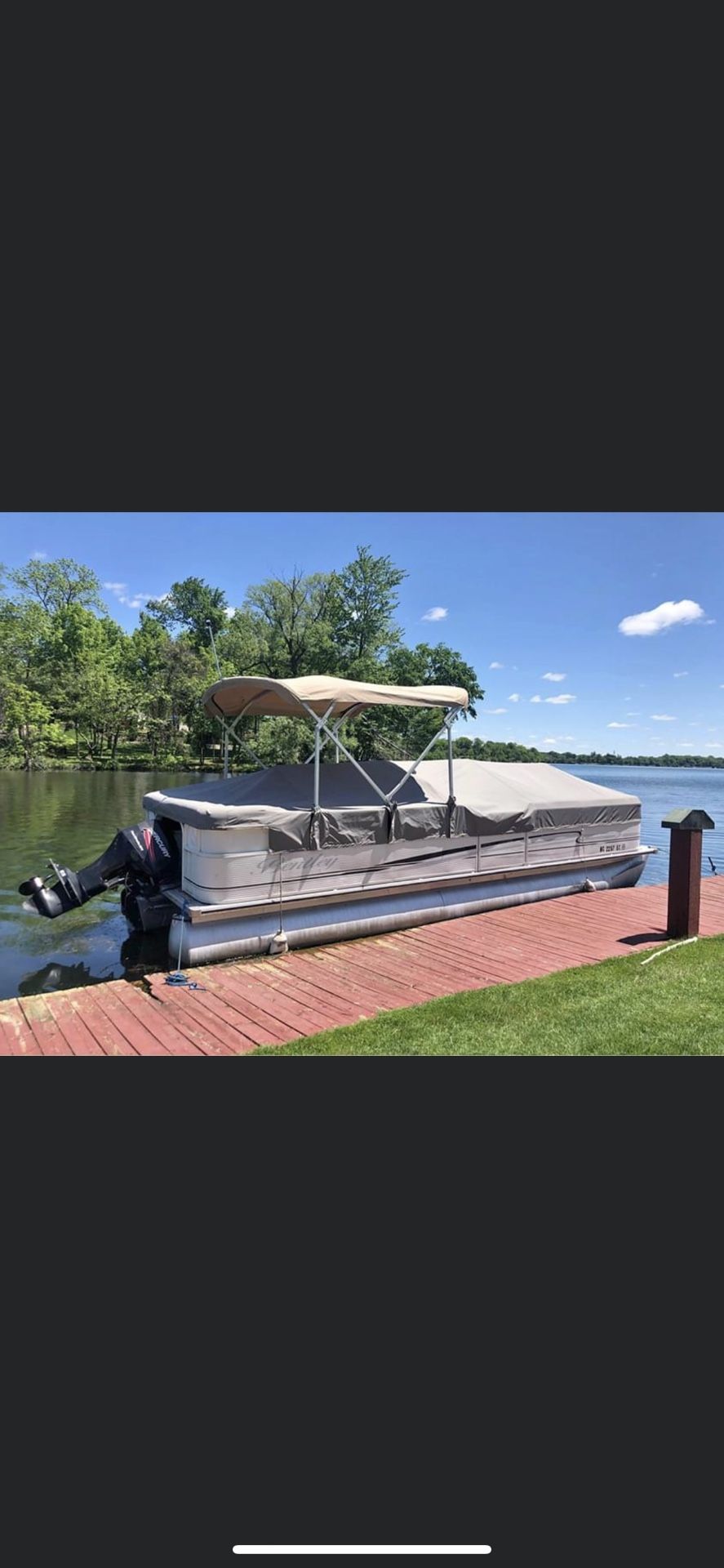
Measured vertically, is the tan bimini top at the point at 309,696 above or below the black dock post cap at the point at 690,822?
above

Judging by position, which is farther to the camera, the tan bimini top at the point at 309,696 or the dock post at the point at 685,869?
the tan bimini top at the point at 309,696

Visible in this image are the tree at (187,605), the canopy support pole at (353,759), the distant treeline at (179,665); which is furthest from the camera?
the tree at (187,605)

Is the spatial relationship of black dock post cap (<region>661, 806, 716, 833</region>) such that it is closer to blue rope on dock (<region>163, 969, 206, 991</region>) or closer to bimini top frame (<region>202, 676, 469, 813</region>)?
bimini top frame (<region>202, 676, 469, 813</region>)

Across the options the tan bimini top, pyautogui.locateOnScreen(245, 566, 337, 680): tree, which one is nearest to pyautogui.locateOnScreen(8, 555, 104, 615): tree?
pyautogui.locateOnScreen(245, 566, 337, 680): tree

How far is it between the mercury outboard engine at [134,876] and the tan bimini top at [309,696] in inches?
64.7

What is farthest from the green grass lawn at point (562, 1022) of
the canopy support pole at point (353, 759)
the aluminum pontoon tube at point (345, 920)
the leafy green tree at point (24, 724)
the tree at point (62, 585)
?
the tree at point (62, 585)

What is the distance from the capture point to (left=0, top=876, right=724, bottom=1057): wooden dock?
396cm

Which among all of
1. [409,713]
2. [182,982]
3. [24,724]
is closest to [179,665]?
[24,724]

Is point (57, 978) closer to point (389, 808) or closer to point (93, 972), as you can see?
point (93, 972)

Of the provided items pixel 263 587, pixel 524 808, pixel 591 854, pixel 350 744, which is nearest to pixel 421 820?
pixel 524 808

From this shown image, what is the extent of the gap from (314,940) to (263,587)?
2216 cm

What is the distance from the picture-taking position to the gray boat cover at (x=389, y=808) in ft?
20.1

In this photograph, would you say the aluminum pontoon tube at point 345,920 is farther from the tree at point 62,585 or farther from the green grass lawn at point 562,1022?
the tree at point 62,585

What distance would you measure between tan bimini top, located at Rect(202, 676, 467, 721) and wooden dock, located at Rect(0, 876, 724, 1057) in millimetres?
2194
